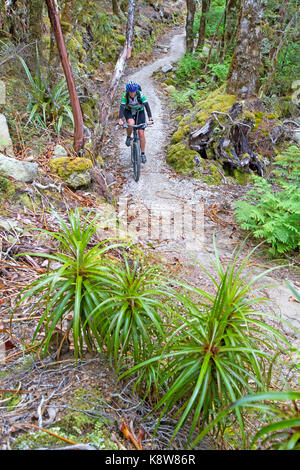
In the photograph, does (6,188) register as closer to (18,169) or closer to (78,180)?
(18,169)

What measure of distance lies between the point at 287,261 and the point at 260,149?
12.9 feet

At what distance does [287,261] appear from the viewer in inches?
172

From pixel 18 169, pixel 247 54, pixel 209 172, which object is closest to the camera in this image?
pixel 18 169

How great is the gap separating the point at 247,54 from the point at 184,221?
5.01 meters

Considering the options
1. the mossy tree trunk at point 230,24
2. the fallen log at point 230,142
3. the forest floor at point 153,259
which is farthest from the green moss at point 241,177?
the mossy tree trunk at point 230,24

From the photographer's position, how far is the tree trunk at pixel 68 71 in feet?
12.1

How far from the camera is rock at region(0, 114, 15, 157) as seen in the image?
405cm

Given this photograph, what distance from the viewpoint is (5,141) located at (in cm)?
409

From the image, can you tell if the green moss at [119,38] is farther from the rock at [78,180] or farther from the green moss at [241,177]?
the rock at [78,180]

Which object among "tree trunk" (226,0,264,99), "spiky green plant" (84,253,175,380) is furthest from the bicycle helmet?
"spiky green plant" (84,253,175,380)

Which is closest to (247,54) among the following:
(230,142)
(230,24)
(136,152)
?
(230,142)

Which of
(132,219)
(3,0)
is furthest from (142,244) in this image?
(3,0)

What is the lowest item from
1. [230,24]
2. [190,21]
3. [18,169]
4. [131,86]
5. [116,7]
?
[18,169]
